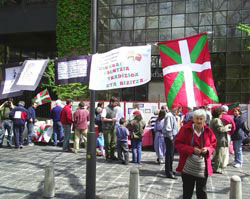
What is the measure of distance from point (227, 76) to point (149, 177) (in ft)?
46.9

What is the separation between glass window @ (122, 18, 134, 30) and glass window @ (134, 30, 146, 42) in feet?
1.92

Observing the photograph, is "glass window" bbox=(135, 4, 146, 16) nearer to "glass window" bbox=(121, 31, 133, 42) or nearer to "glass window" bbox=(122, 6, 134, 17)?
"glass window" bbox=(122, 6, 134, 17)

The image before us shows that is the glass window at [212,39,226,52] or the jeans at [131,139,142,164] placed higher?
the glass window at [212,39,226,52]

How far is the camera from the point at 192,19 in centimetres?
1930

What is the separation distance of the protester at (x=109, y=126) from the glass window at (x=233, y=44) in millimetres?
13388

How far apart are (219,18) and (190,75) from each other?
636 inches

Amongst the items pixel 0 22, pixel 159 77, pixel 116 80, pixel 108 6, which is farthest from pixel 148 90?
pixel 116 80

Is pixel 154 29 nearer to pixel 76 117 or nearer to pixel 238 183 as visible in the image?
pixel 76 117

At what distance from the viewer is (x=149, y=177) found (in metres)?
6.62

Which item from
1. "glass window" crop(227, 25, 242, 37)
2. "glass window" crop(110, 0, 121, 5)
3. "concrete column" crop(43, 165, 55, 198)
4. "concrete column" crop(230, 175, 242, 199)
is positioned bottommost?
"concrete column" crop(43, 165, 55, 198)

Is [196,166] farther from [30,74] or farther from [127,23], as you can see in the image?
[127,23]

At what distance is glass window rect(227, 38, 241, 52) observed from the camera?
18547 millimetres

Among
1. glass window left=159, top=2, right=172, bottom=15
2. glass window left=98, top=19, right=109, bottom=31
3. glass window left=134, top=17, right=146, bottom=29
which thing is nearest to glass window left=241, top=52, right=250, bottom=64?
glass window left=159, top=2, right=172, bottom=15

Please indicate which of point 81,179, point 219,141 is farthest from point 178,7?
point 81,179
